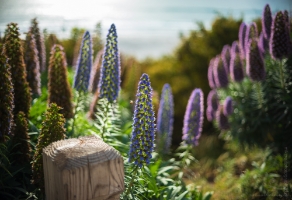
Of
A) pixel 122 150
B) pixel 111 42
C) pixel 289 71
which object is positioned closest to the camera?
pixel 111 42

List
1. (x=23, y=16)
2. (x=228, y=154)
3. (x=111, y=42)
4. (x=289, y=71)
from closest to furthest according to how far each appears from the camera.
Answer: (x=111, y=42), (x=23, y=16), (x=289, y=71), (x=228, y=154)

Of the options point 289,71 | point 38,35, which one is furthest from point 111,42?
point 289,71

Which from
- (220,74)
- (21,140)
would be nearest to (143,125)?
(21,140)

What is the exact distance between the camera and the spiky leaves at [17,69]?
3535mm

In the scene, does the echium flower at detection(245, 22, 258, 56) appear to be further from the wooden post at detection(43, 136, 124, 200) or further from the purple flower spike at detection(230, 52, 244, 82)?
the wooden post at detection(43, 136, 124, 200)

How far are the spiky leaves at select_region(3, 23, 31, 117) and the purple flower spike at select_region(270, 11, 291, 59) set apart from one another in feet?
9.25

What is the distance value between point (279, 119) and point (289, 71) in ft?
2.16

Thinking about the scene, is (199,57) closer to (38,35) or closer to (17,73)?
(38,35)

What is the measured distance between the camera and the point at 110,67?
335cm

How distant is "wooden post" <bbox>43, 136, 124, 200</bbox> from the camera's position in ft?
6.72

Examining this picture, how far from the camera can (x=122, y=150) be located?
158 inches

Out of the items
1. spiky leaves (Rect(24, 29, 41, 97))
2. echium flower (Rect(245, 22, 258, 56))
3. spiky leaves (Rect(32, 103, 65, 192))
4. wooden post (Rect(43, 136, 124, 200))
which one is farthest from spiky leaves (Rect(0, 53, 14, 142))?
echium flower (Rect(245, 22, 258, 56))

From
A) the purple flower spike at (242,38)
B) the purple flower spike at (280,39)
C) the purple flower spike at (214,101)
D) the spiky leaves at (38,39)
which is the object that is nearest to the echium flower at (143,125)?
the spiky leaves at (38,39)

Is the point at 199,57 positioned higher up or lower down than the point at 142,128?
higher up
